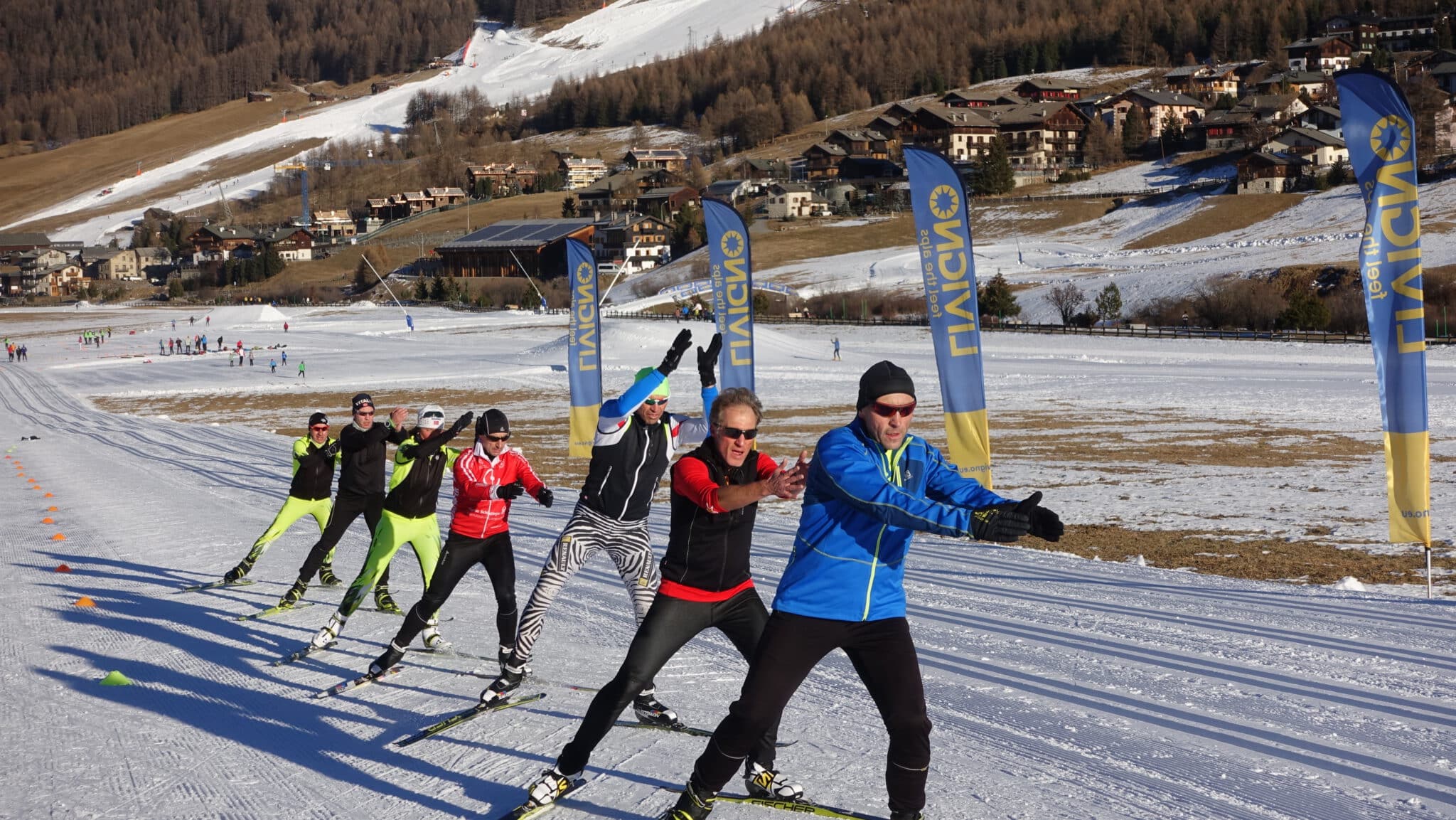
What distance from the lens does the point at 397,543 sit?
25.6 feet

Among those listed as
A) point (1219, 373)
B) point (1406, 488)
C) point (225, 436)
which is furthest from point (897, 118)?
point (1406, 488)

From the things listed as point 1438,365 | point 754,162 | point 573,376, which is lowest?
point 1438,365

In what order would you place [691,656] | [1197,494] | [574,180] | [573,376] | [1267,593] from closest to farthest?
[691,656]
[1267,593]
[1197,494]
[573,376]
[574,180]

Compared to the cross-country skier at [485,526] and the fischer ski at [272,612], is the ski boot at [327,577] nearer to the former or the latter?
the fischer ski at [272,612]

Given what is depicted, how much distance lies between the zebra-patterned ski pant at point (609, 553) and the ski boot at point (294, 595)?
4.25 m

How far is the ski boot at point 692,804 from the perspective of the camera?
4.49 metres

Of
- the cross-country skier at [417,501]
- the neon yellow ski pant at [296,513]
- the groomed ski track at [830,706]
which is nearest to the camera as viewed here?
the groomed ski track at [830,706]

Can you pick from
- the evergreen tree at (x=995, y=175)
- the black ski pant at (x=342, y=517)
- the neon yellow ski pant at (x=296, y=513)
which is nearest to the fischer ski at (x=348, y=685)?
the black ski pant at (x=342, y=517)

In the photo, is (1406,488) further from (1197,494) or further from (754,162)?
(754,162)

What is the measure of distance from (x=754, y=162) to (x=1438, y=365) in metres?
102

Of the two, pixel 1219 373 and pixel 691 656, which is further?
pixel 1219 373

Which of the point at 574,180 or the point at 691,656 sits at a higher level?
the point at 574,180

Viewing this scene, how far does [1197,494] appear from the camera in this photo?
54.9 feet

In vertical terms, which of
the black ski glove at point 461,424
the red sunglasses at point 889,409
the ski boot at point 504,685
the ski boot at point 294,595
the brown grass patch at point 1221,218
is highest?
the brown grass patch at point 1221,218
